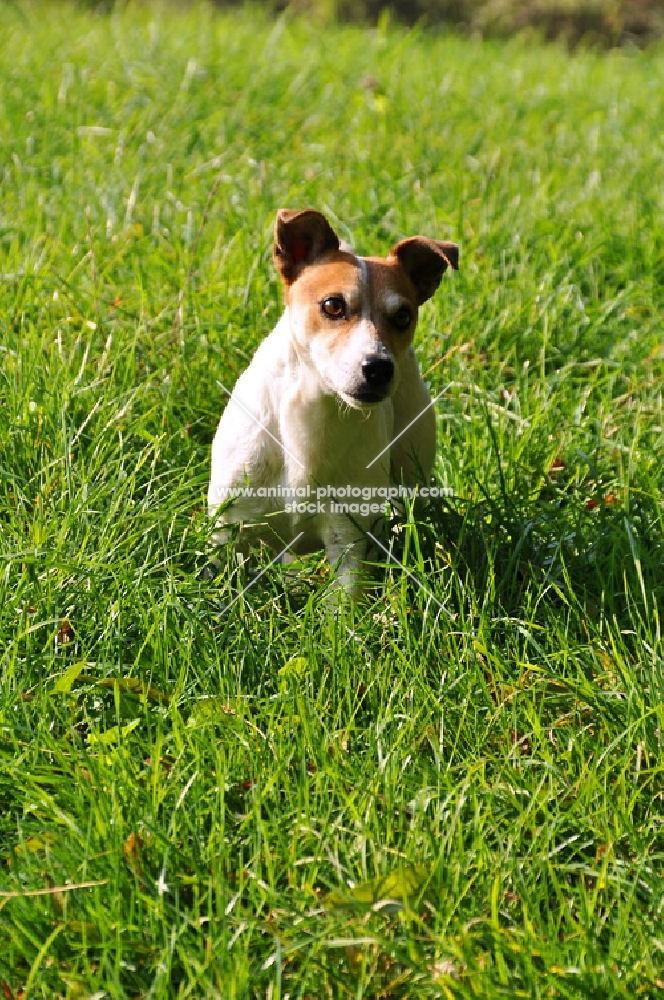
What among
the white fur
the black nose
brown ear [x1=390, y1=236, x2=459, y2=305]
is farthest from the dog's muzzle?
brown ear [x1=390, y1=236, x2=459, y2=305]

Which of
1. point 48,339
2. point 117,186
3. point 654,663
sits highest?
point 117,186

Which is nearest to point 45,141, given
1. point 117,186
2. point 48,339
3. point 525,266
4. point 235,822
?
point 117,186

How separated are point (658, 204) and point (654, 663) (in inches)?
137

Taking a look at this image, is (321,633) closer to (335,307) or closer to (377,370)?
(377,370)

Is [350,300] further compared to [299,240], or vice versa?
[299,240]

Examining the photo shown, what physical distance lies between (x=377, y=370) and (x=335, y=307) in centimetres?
25

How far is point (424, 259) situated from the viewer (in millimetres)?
3182

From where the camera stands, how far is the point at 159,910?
86.1 inches

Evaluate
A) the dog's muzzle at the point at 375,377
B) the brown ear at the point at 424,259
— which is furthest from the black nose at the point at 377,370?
the brown ear at the point at 424,259

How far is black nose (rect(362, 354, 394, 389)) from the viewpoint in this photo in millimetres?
2826

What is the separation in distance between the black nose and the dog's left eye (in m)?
0.21

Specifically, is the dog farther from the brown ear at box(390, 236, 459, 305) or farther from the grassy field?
the grassy field

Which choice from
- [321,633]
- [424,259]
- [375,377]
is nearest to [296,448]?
[375,377]

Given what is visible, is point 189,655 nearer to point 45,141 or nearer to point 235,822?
point 235,822
